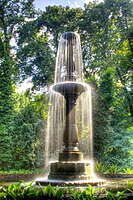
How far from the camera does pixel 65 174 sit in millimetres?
7930

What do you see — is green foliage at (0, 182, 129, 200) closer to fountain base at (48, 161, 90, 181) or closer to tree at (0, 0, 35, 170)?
fountain base at (48, 161, 90, 181)

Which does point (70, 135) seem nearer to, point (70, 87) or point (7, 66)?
point (70, 87)

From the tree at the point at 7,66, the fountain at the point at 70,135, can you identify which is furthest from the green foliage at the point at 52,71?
the fountain at the point at 70,135

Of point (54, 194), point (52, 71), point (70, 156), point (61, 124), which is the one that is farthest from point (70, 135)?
point (52, 71)

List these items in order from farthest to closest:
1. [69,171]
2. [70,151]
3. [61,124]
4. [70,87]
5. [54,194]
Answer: [61,124] → [70,87] → [70,151] → [69,171] → [54,194]

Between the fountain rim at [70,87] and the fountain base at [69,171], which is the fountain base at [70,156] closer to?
the fountain base at [69,171]

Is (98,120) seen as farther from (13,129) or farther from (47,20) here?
(47,20)

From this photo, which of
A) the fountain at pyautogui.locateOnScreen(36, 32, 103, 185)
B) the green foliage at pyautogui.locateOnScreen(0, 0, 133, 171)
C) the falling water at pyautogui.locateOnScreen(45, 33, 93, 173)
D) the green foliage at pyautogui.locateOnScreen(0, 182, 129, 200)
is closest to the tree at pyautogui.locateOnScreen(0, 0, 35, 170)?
the green foliage at pyautogui.locateOnScreen(0, 0, 133, 171)

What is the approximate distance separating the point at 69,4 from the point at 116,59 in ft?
27.2

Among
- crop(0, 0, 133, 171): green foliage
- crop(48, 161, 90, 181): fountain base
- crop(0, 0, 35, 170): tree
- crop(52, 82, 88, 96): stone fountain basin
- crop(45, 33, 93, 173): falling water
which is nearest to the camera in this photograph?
crop(48, 161, 90, 181): fountain base

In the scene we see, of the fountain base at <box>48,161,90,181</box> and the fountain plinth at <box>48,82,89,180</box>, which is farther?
the fountain plinth at <box>48,82,89,180</box>

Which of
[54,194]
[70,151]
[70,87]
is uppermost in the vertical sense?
[70,87]

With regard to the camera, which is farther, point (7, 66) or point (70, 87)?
point (7, 66)

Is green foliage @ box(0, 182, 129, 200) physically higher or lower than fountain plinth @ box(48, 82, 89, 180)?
lower
